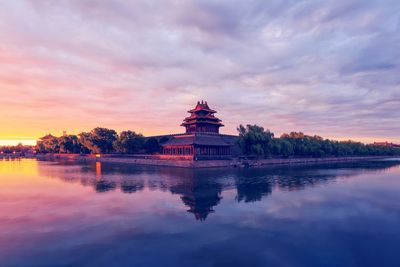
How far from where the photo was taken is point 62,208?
820 inches

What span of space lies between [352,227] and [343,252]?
4682mm

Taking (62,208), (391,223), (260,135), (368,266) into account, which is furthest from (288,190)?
(260,135)

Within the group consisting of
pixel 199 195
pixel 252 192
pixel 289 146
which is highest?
pixel 289 146

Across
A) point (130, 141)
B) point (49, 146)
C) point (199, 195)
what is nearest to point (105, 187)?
point (199, 195)

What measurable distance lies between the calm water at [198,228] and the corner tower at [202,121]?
4899cm

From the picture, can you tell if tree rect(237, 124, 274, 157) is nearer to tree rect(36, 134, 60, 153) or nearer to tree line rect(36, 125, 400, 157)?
tree line rect(36, 125, 400, 157)

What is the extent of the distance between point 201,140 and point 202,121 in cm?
1097

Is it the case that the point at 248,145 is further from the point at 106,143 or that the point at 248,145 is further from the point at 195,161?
the point at 106,143

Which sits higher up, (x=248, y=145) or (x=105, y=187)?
(x=248, y=145)

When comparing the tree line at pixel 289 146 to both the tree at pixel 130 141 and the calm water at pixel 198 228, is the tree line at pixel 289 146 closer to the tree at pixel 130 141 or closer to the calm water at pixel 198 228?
the tree at pixel 130 141

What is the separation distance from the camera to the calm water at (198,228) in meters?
12.0

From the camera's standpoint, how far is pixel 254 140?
62.1 metres

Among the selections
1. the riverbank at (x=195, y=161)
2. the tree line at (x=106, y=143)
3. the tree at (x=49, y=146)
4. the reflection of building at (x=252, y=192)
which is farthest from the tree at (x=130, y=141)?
the tree at (x=49, y=146)

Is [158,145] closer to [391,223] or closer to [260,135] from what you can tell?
[260,135]
